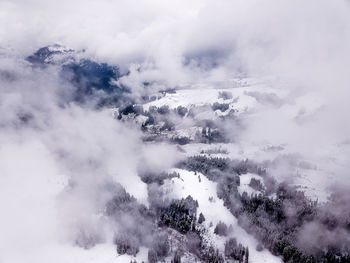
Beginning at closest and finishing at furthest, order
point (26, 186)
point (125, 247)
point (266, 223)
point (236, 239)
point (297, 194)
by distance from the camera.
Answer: point (125, 247), point (236, 239), point (266, 223), point (26, 186), point (297, 194)

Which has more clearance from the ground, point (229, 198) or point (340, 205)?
point (229, 198)

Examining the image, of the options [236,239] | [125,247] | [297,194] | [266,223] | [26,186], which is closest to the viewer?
[125,247]

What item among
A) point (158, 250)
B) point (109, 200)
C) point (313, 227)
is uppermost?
point (109, 200)

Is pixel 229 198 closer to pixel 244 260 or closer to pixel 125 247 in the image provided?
pixel 244 260

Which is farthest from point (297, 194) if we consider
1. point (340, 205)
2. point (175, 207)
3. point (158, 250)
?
point (158, 250)

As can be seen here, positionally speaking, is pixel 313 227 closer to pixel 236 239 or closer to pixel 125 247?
pixel 236 239

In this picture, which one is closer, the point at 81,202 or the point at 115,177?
the point at 81,202

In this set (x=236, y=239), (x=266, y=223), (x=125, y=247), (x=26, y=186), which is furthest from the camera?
(x=26, y=186)

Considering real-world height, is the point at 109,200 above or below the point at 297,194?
above

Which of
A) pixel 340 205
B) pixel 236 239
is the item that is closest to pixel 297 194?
pixel 340 205
